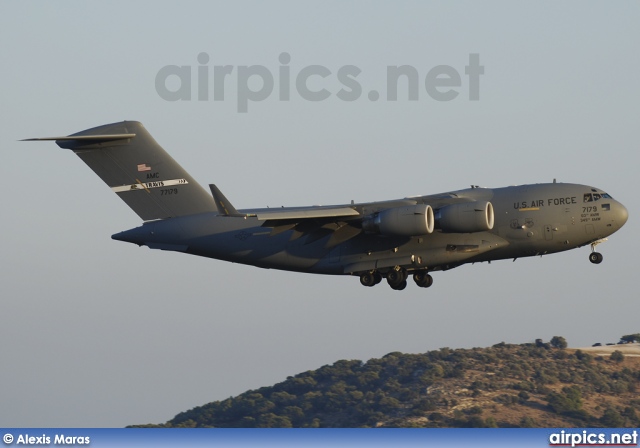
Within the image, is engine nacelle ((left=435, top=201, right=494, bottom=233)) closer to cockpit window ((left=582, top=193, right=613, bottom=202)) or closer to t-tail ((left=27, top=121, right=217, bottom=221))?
cockpit window ((left=582, top=193, right=613, bottom=202))

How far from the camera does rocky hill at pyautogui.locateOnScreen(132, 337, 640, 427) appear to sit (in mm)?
52281

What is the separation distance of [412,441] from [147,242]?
11231 millimetres

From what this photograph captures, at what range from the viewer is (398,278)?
105 feet

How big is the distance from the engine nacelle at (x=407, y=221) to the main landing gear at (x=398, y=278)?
1.81 metres

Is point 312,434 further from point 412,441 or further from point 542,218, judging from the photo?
point 542,218

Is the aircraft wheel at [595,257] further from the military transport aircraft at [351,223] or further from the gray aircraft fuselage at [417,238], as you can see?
the gray aircraft fuselage at [417,238]

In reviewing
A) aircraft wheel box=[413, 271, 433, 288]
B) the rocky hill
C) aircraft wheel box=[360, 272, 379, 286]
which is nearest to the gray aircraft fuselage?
aircraft wheel box=[360, 272, 379, 286]

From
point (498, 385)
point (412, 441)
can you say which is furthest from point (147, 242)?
point (498, 385)

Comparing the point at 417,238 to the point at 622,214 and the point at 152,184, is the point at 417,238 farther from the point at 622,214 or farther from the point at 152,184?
the point at 152,184

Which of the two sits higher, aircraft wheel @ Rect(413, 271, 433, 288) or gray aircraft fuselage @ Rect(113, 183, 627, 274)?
gray aircraft fuselage @ Rect(113, 183, 627, 274)

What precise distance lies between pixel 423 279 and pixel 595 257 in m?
4.48

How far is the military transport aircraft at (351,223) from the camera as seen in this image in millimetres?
30469

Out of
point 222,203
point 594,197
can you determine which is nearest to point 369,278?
point 222,203

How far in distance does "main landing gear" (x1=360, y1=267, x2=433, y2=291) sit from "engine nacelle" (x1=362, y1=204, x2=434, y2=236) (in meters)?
1.81
